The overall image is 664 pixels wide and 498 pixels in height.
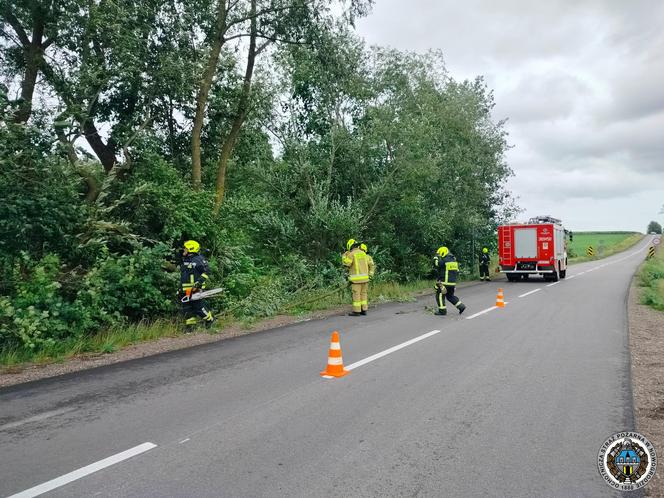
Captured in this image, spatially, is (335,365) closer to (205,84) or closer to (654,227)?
(205,84)

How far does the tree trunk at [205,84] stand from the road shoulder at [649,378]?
1127cm

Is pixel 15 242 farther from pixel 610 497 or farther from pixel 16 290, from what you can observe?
pixel 610 497

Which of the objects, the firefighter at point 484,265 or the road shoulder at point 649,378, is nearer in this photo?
the road shoulder at point 649,378

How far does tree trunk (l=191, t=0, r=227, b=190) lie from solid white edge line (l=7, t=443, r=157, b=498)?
35.0 feet

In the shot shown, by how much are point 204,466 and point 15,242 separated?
689 centimetres

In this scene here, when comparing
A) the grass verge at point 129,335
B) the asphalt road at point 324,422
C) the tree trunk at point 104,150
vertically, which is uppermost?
the tree trunk at point 104,150

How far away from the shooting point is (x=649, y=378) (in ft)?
21.1

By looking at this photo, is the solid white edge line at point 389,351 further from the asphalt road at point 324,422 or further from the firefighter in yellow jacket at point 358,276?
the firefighter in yellow jacket at point 358,276

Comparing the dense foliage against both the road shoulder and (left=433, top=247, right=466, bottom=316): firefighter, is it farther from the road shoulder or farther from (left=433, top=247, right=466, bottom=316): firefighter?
the road shoulder

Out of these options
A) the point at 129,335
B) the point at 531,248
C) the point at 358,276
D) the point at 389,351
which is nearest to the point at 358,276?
the point at 358,276

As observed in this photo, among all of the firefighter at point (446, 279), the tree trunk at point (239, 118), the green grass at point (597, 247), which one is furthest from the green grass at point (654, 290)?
the tree trunk at point (239, 118)

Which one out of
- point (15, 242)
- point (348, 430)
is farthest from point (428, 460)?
point (15, 242)

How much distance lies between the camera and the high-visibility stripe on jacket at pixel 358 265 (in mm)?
12579

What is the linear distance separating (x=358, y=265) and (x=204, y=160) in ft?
24.4
